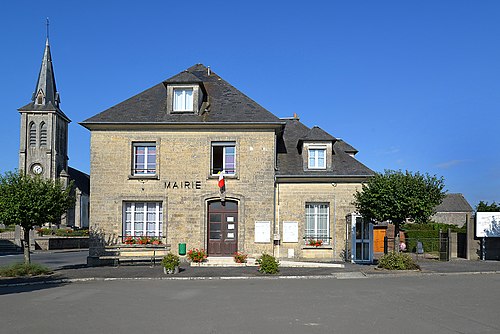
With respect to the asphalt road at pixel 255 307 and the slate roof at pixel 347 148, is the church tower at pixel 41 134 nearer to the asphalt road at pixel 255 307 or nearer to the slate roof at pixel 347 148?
the slate roof at pixel 347 148

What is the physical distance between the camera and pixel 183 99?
25.6 meters

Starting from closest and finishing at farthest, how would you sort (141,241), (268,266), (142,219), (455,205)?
(268,266) → (141,241) → (142,219) → (455,205)

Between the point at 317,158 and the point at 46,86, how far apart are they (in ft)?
197

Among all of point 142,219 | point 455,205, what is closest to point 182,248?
point 142,219

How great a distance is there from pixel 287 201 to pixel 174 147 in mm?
5725

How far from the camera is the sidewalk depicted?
18656mm

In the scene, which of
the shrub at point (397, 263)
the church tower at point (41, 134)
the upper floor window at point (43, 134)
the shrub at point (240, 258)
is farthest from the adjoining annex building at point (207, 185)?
the upper floor window at point (43, 134)

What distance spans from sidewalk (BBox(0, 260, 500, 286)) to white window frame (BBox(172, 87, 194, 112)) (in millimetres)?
7196

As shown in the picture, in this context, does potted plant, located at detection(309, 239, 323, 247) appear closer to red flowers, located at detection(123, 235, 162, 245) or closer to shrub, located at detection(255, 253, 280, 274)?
shrub, located at detection(255, 253, 280, 274)

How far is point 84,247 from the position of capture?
4588 centimetres

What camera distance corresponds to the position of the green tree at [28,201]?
19.9 metres

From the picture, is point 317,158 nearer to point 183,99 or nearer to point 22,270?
point 183,99

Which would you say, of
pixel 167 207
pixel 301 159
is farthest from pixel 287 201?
pixel 167 207

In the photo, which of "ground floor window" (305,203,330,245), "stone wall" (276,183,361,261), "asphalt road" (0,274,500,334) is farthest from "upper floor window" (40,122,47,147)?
"asphalt road" (0,274,500,334)
